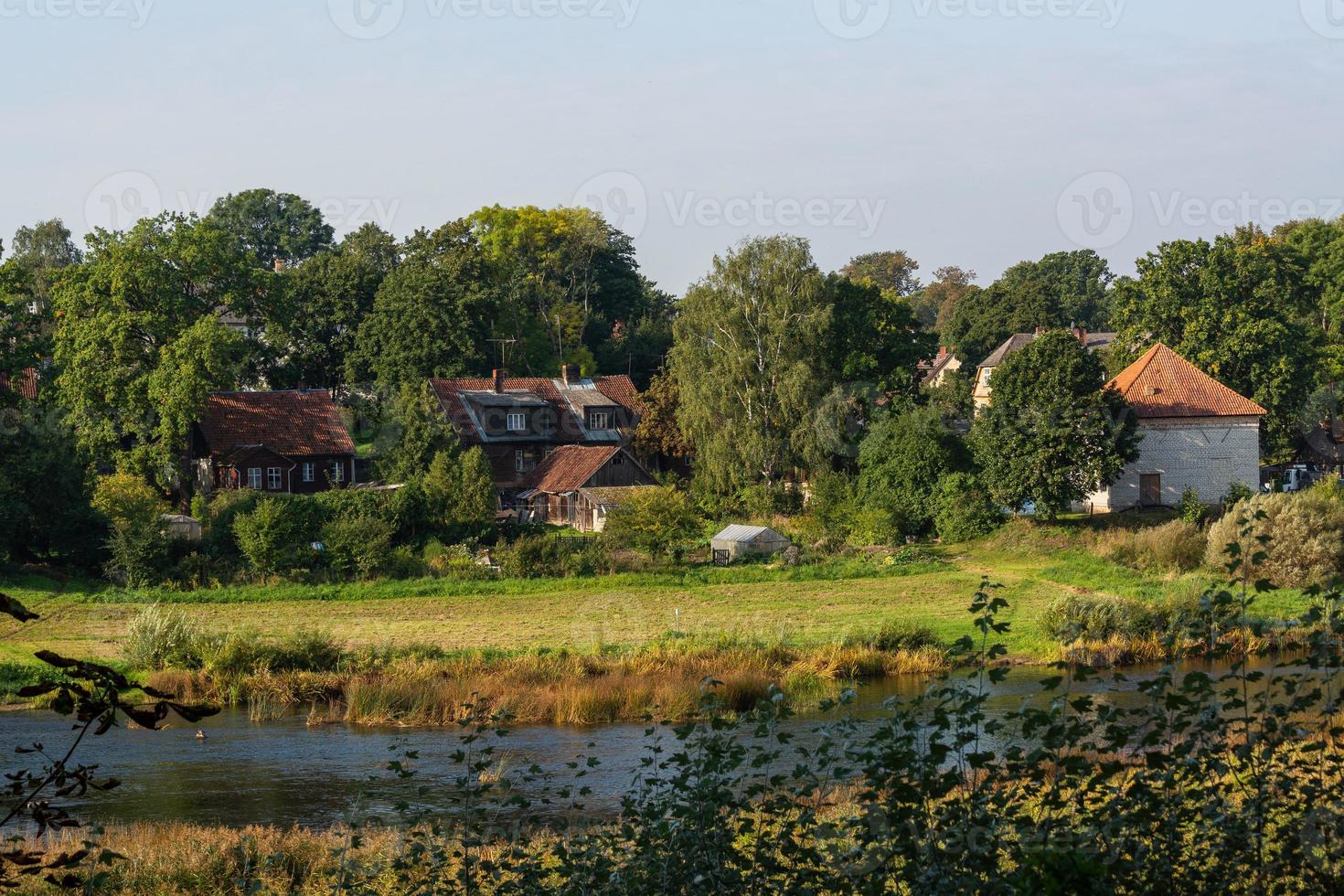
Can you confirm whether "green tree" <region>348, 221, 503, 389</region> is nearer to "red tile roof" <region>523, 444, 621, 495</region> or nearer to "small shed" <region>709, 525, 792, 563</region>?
"red tile roof" <region>523, 444, 621, 495</region>

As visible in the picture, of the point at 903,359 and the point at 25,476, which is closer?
the point at 25,476

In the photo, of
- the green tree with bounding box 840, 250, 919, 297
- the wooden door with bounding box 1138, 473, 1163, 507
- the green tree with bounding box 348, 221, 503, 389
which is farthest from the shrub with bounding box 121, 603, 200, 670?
the green tree with bounding box 840, 250, 919, 297

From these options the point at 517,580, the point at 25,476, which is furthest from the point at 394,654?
the point at 25,476

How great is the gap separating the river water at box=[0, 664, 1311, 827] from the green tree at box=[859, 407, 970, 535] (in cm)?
2179

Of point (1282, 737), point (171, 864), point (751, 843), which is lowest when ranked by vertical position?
point (171, 864)

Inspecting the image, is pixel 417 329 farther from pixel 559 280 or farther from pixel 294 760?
pixel 294 760

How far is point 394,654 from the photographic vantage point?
29672mm

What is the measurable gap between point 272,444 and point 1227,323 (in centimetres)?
4001

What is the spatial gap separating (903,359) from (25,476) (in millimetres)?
34372

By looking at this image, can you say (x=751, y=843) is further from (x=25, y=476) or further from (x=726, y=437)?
(x=726, y=437)

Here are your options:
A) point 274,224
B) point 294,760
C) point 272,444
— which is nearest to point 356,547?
point 272,444

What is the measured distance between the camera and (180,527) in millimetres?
45906

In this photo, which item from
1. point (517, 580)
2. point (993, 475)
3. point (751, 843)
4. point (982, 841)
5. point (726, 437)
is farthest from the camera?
point (726, 437)

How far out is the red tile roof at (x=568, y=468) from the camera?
192 ft
